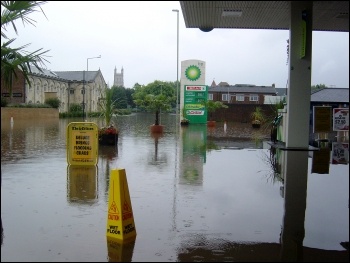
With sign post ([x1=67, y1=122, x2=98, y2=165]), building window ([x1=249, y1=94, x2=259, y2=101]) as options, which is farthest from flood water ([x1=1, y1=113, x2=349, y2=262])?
building window ([x1=249, y1=94, x2=259, y2=101])

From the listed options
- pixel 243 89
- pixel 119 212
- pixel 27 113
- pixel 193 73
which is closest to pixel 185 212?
pixel 119 212

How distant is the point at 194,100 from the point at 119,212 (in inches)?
1289

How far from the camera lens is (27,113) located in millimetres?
47438

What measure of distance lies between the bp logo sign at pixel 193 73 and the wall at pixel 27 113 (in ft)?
55.5

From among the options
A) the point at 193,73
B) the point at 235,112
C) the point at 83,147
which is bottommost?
the point at 83,147

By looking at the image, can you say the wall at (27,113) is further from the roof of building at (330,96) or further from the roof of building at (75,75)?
the roof of building at (75,75)

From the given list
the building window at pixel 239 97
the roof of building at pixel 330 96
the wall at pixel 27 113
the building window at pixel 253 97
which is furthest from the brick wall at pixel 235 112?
the building window at pixel 253 97

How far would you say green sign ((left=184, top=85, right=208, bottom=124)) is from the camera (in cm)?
3794

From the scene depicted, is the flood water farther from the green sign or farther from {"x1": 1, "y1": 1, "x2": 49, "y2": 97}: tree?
the green sign

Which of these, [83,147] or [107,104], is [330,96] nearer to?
[107,104]

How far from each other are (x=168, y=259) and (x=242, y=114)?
4839 centimetres

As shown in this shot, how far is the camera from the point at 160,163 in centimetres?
1269

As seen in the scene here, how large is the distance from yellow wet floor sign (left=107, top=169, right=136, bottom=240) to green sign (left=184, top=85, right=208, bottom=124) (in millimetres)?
32285

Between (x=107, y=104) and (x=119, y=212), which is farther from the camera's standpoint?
(x=107, y=104)
